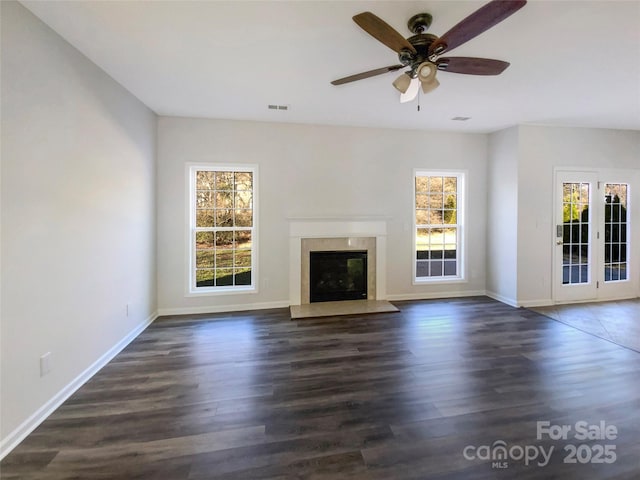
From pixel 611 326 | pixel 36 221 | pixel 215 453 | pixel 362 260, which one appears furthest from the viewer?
pixel 362 260

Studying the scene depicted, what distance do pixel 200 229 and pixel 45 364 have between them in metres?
2.47

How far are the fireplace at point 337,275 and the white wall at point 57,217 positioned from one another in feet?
7.99

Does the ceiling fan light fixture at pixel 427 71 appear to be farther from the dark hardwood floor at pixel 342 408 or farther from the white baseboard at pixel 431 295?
the white baseboard at pixel 431 295

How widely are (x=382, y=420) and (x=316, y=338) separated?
1462mm

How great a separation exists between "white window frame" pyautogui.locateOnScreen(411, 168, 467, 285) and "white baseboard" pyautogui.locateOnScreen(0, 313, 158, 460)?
162 inches

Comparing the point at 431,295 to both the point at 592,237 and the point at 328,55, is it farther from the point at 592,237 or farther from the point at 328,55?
the point at 328,55

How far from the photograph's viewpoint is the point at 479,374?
2.55 meters

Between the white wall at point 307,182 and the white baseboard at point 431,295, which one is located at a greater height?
the white wall at point 307,182

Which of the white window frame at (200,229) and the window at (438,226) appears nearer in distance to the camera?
the white window frame at (200,229)

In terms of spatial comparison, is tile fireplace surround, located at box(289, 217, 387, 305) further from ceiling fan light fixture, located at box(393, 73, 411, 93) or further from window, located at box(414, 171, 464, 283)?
ceiling fan light fixture, located at box(393, 73, 411, 93)

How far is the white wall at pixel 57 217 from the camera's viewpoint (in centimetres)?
180

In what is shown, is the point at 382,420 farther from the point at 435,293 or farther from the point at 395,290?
the point at 435,293

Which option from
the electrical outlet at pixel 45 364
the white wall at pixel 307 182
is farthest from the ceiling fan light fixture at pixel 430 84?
the electrical outlet at pixel 45 364

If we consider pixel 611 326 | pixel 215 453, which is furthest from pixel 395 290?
pixel 215 453
